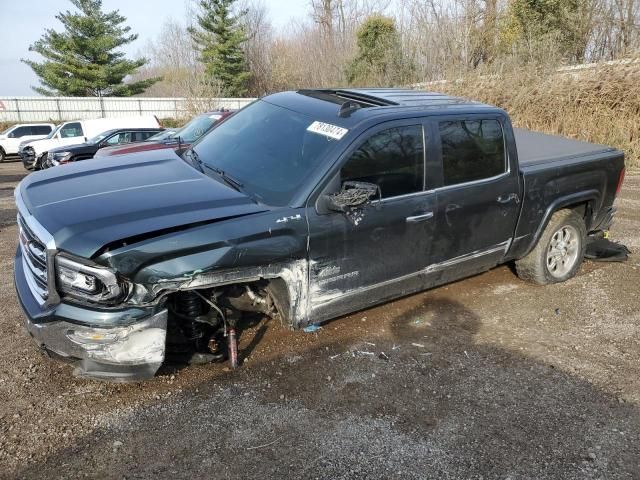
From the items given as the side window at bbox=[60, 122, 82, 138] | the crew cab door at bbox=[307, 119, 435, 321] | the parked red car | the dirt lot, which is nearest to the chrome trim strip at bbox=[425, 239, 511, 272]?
the crew cab door at bbox=[307, 119, 435, 321]

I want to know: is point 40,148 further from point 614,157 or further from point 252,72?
point 252,72

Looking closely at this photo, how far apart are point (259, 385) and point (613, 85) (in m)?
13.8

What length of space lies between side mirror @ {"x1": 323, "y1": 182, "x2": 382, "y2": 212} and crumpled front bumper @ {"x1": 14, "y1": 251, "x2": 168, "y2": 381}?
4.07ft

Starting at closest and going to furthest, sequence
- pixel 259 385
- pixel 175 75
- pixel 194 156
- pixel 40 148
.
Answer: pixel 259 385, pixel 194 156, pixel 40 148, pixel 175 75

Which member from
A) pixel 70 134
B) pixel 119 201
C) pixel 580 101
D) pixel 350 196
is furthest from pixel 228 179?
pixel 70 134

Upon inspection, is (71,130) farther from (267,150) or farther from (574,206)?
(574,206)

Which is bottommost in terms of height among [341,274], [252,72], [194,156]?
[341,274]

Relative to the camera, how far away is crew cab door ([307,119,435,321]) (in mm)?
3301

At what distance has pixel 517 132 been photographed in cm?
608

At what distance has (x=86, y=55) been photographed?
34281 millimetres

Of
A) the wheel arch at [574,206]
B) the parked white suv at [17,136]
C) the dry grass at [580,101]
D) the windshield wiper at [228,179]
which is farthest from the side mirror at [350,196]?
the parked white suv at [17,136]

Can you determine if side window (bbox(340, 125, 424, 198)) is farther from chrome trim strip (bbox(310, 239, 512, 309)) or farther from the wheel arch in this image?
the wheel arch

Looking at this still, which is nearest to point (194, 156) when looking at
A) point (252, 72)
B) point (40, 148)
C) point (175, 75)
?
point (40, 148)

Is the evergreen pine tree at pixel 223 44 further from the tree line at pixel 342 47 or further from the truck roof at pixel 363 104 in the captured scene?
the truck roof at pixel 363 104
